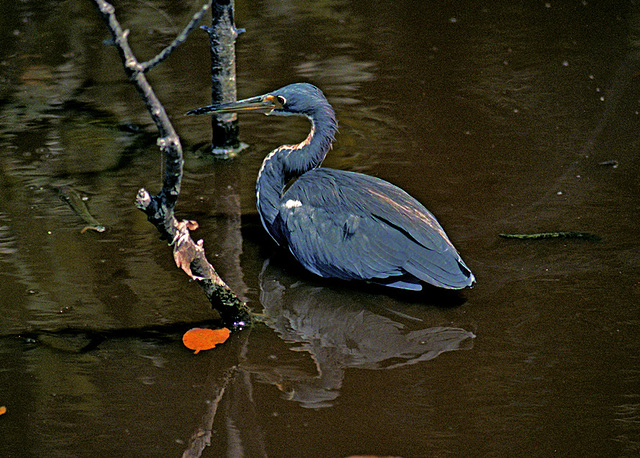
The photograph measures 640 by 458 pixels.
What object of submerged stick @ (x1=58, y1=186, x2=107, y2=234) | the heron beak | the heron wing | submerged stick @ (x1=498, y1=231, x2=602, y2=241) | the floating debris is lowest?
submerged stick @ (x1=58, y1=186, x2=107, y2=234)

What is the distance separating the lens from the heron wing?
4.32m

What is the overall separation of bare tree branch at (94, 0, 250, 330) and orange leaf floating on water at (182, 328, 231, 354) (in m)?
0.08

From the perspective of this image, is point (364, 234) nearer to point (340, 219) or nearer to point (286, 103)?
point (340, 219)

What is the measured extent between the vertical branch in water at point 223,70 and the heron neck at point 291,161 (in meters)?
1.24

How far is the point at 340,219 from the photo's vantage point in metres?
4.59

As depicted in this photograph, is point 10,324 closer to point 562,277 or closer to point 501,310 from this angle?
point 501,310

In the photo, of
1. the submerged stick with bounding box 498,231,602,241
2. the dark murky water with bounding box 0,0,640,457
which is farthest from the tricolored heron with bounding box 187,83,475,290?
the submerged stick with bounding box 498,231,602,241

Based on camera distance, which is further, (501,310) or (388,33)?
(388,33)

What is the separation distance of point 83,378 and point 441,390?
1697mm

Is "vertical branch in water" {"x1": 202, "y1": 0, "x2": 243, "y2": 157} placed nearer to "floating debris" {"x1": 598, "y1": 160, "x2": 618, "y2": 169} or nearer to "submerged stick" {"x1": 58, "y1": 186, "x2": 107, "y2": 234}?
"submerged stick" {"x1": 58, "y1": 186, "x2": 107, "y2": 234}

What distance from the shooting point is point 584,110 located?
674 cm

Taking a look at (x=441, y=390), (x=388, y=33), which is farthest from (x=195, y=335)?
(x=388, y=33)

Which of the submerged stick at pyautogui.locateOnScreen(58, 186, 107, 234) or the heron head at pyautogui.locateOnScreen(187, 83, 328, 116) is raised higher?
the heron head at pyautogui.locateOnScreen(187, 83, 328, 116)

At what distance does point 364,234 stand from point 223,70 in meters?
2.19
